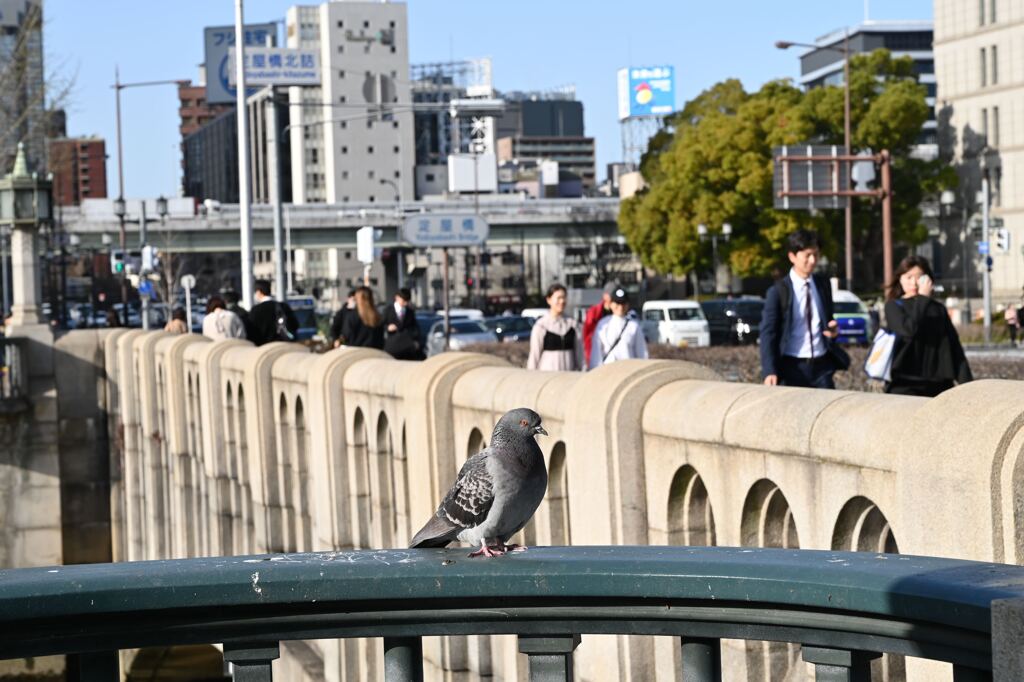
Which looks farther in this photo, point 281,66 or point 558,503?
point 281,66

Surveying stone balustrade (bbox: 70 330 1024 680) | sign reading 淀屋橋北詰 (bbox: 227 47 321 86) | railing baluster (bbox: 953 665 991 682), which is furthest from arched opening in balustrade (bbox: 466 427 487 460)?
sign reading 淀屋橋北詰 (bbox: 227 47 321 86)

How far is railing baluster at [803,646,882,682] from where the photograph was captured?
2570 millimetres

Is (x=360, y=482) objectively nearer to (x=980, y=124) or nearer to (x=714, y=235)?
(x=714, y=235)

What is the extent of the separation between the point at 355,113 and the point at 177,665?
164 m

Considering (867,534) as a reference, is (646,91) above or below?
above

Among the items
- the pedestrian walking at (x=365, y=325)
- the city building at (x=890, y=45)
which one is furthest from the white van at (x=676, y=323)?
the city building at (x=890, y=45)

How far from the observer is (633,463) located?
26.2 ft

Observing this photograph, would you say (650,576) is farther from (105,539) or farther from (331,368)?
(105,539)

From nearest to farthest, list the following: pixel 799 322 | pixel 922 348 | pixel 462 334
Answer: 1. pixel 922 348
2. pixel 799 322
3. pixel 462 334

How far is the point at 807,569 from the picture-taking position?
255 cm

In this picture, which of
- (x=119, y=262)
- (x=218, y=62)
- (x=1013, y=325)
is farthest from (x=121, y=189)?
(x=218, y=62)

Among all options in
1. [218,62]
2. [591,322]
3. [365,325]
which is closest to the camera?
[591,322]

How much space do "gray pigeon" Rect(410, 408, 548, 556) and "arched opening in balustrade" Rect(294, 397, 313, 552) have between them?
14.6m

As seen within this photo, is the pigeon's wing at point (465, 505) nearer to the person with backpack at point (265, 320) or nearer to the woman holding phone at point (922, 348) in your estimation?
the woman holding phone at point (922, 348)
